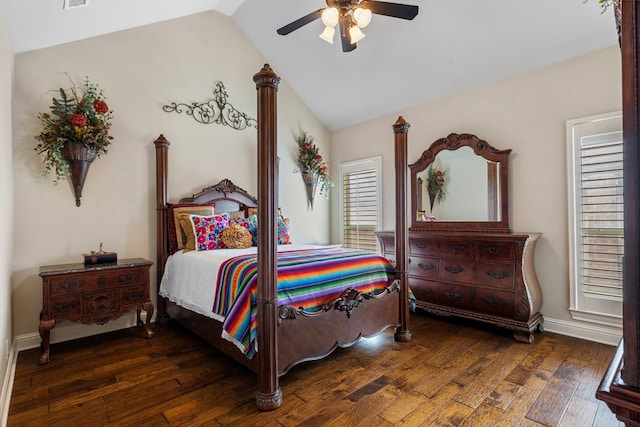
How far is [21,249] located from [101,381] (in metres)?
1.49

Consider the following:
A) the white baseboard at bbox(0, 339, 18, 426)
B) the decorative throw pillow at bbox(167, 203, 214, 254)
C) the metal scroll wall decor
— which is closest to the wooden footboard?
the decorative throw pillow at bbox(167, 203, 214, 254)

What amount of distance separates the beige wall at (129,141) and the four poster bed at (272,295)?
26cm

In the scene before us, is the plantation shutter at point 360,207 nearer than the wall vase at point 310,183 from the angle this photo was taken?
Yes

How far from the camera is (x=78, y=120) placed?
288 cm

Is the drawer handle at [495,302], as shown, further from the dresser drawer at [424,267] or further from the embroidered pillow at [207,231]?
the embroidered pillow at [207,231]

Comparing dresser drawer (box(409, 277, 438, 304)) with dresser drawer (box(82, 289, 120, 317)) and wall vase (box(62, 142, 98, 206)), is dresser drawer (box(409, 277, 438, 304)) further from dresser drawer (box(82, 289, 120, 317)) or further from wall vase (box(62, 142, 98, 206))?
wall vase (box(62, 142, 98, 206))

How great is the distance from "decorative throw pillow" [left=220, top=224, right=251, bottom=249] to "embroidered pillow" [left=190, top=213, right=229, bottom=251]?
5 cm

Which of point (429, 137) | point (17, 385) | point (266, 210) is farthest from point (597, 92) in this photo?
point (17, 385)

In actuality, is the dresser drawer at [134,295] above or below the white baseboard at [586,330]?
above

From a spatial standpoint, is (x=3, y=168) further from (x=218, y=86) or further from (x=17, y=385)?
(x=218, y=86)

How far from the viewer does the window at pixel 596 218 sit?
2.82m

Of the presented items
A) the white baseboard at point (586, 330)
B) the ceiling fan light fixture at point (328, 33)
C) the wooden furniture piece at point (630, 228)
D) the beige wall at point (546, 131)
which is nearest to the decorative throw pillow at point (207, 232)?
the ceiling fan light fixture at point (328, 33)

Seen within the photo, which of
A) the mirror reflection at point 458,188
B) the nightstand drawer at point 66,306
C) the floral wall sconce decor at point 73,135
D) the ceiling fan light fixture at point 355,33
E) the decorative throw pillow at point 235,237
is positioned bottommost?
the nightstand drawer at point 66,306

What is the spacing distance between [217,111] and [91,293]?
246 centimetres
